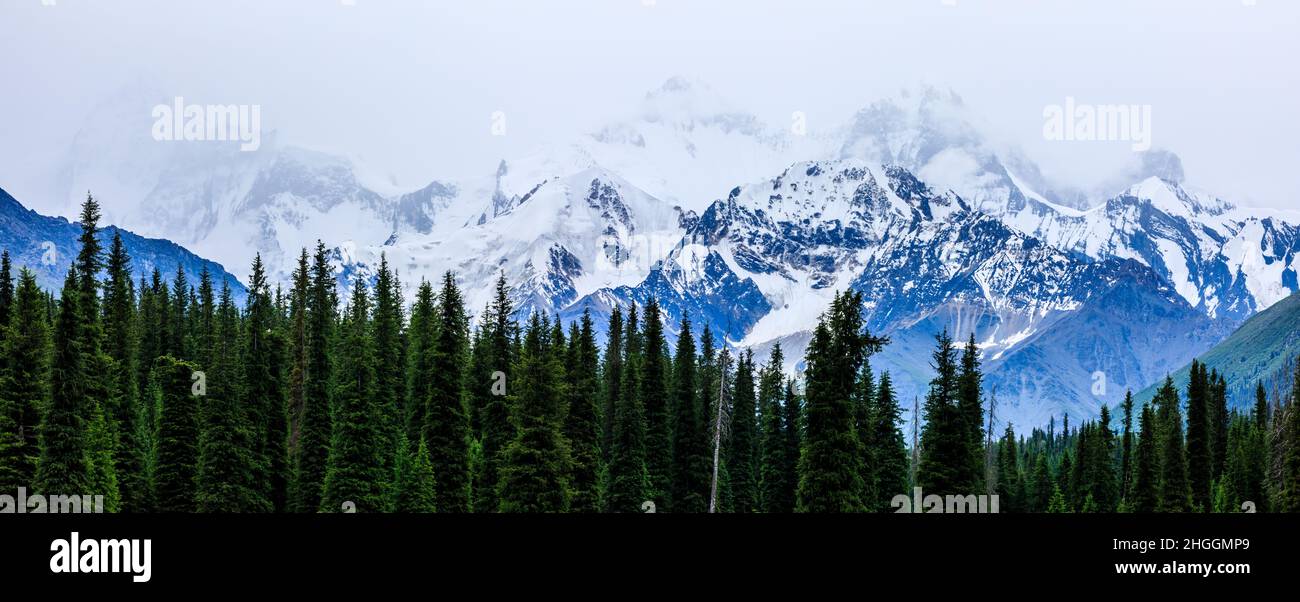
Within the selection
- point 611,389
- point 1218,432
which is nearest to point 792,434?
point 611,389

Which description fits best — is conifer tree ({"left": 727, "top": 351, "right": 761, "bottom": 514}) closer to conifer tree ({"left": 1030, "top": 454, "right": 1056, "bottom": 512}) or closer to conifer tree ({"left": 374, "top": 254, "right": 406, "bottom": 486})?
conifer tree ({"left": 374, "top": 254, "right": 406, "bottom": 486})

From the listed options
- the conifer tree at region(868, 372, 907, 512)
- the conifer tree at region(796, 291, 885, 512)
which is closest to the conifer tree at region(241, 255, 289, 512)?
the conifer tree at region(796, 291, 885, 512)

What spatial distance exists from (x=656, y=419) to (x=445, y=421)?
19671mm

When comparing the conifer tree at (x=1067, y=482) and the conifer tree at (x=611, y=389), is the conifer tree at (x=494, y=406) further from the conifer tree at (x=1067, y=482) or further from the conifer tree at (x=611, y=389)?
the conifer tree at (x=1067, y=482)

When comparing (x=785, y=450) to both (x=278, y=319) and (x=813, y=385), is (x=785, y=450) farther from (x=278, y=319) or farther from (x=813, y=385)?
(x=278, y=319)

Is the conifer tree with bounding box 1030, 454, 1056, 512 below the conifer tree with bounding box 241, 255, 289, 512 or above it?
below

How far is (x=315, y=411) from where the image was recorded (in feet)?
237

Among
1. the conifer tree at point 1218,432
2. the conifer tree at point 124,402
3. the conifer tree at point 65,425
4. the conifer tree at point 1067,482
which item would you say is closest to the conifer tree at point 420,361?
the conifer tree at point 124,402

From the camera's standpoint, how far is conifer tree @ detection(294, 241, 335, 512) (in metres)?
70.5

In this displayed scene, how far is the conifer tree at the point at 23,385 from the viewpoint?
59344mm

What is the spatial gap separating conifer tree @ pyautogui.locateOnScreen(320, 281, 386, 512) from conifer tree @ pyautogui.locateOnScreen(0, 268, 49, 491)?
50.2 feet

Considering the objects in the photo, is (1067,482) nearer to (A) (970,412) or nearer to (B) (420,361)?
(A) (970,412)
